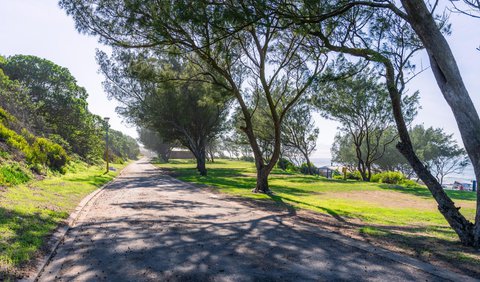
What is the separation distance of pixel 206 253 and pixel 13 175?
29.9ft

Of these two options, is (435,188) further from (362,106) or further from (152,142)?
(152,142)

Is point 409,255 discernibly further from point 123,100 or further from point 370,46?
point 123,100

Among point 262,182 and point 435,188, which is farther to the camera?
point 262,182

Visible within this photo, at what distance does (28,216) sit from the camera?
751 cm

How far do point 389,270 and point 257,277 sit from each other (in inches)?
81.7

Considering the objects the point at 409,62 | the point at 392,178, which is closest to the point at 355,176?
the point at 392,178

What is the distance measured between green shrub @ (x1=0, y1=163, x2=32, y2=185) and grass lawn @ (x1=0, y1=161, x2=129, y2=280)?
0.24m

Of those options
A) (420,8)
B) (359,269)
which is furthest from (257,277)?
(420,8)

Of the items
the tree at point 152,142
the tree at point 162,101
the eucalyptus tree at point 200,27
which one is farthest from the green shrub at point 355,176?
the tree at point 152,142

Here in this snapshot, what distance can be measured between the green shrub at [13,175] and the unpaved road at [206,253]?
344 cm

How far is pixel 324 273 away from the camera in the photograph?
489 centimetres

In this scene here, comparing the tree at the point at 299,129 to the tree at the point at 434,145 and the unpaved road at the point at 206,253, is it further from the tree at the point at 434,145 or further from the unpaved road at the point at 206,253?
the unpaved road at the point at 206,253

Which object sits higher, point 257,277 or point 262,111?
point 262,111

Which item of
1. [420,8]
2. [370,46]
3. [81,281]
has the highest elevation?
[370,46]
